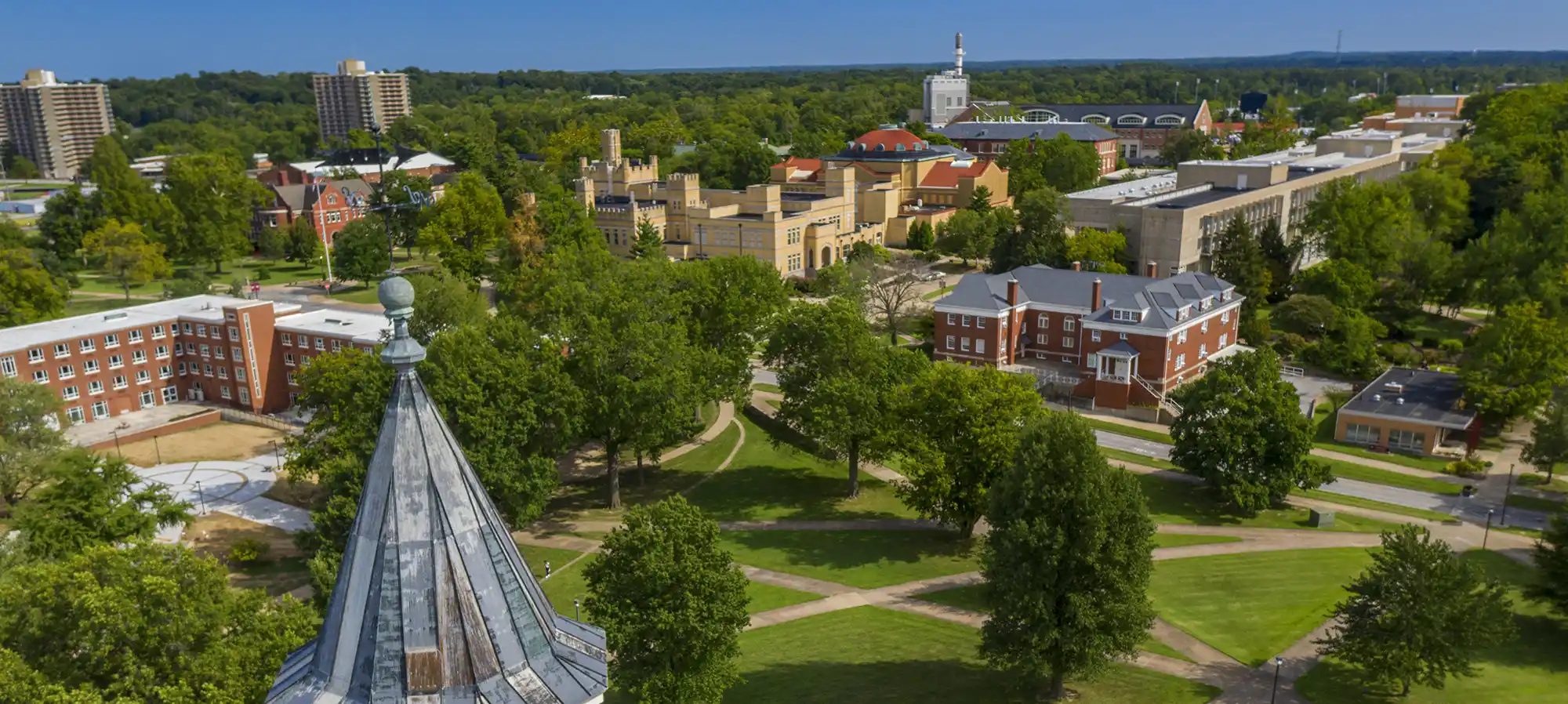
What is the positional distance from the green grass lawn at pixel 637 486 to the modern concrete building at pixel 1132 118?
418ft

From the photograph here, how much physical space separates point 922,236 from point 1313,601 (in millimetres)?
68994

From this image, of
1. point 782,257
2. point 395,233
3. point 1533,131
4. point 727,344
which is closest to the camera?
point 727,344

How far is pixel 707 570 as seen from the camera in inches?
1062

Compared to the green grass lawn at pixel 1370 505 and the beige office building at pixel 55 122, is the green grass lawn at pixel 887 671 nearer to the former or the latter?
the green grass lawn at pixel 1370 505

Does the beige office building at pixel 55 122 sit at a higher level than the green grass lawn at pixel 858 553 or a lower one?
higher

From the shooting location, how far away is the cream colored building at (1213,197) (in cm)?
7831

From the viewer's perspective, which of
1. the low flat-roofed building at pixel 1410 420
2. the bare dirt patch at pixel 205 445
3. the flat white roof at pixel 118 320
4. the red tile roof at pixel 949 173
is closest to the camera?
the low flat-roofed building at pixel 1410 420

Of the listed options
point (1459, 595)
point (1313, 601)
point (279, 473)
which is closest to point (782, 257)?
point (279, 473)

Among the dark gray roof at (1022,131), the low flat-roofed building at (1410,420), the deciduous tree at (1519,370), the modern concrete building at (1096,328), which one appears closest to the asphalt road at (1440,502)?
the low flat-roofed building at (1410,420)

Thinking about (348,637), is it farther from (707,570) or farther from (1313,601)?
(1313,601)

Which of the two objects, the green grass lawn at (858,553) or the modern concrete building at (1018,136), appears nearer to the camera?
the green grass lawn at (858,553)

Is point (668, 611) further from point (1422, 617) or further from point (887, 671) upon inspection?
point (1422, 617)

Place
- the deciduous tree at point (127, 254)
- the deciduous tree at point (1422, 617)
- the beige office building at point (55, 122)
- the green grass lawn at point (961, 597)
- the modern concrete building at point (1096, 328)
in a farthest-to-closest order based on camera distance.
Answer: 1. the beige office building at point (55, 122)
2. the deciduous tree at point (127, 254)
3. the modern concrete building at point (1096, 328)
4. the green grass lawn at point (961, 597)
5. the deciduous tree at point (1422, 617)

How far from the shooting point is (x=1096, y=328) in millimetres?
59062
